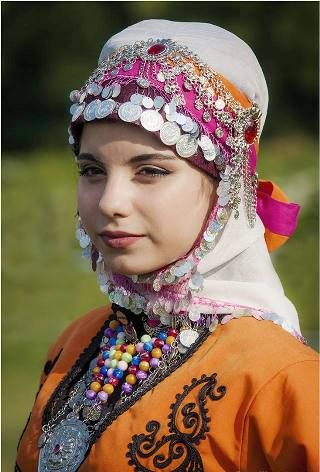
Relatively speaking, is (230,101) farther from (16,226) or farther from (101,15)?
(101,15)

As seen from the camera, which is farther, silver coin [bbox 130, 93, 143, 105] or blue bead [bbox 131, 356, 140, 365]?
blue bead [bbox 131, 356, 140, 365]

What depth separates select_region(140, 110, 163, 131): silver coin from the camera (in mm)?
2199

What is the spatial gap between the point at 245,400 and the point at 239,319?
24 centimetres

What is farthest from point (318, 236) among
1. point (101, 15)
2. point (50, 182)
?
point (101, 15)

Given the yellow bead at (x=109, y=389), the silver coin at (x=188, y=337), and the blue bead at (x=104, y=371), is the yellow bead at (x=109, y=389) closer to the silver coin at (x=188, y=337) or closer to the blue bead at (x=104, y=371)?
the blue bead at (x=104, y=371)

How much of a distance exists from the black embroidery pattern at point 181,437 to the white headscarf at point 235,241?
242mm

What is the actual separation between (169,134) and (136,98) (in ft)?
0.41

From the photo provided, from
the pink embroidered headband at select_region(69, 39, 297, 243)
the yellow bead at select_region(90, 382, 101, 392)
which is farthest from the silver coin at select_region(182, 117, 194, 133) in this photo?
the yellow bead at select_region(90, 382, 101, 392)

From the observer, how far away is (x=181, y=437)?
6.95ft

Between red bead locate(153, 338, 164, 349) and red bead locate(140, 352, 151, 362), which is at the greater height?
red bead locate(153, 338, 164, 349)

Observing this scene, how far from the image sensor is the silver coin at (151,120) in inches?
86.6

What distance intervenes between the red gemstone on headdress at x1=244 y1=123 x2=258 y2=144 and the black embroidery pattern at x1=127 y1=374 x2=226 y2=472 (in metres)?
0.63

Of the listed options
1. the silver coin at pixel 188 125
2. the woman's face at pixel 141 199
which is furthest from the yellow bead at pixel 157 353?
the silver coin at pixel 188 125

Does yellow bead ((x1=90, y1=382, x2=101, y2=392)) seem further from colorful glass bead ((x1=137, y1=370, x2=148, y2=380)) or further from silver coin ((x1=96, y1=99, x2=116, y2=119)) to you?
silver coin ((x1=96, y1=99, x2=116, y2=119))
